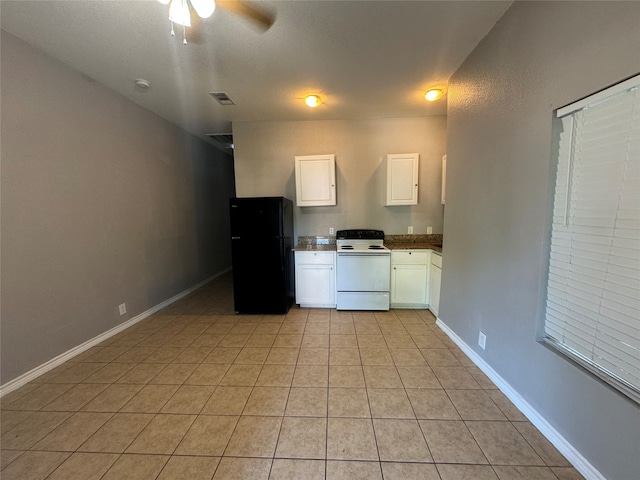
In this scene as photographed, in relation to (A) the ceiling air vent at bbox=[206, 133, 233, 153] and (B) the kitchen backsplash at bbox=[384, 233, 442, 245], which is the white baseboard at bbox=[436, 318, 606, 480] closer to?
(B) the kitchen backsplash at bbox=[384, 233, 442, 245]

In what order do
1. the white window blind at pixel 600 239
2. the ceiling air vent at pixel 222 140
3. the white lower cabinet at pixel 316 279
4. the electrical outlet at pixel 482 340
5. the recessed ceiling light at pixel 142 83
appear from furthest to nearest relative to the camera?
the ceiling air vent at pixel 222 140 < the white lower cabinet at pixel 316 279 < the recessed ceiling light at pixel 142 83 < the electrical outlet at pixel 482 340 < the white window blind at pixel 600 239

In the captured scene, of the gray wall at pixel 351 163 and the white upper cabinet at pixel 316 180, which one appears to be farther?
the gray wall at pixel 351 163

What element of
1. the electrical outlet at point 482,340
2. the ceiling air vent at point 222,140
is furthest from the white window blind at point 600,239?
the ceiling air vent at point 222,140

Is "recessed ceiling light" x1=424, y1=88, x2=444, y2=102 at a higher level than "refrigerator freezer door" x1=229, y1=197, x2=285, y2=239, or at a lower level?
higher

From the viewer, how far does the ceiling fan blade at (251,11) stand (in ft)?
5.25

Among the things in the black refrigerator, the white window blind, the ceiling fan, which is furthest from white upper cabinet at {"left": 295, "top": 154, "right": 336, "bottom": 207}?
the white window blind

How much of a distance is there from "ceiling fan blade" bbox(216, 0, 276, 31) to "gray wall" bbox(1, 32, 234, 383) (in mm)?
1724

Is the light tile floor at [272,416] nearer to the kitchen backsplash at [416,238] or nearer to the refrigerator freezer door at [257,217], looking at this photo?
the refrigerator freezer door at [257,217]

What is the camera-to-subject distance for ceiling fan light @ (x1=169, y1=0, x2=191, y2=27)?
1.40 m

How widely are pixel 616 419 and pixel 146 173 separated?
4447 mm

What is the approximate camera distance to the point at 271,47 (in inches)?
79.8

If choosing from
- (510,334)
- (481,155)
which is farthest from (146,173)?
(510,334)

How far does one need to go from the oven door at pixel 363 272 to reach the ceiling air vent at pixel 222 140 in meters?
3.05

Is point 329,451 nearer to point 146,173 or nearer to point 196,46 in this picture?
point 196,46
